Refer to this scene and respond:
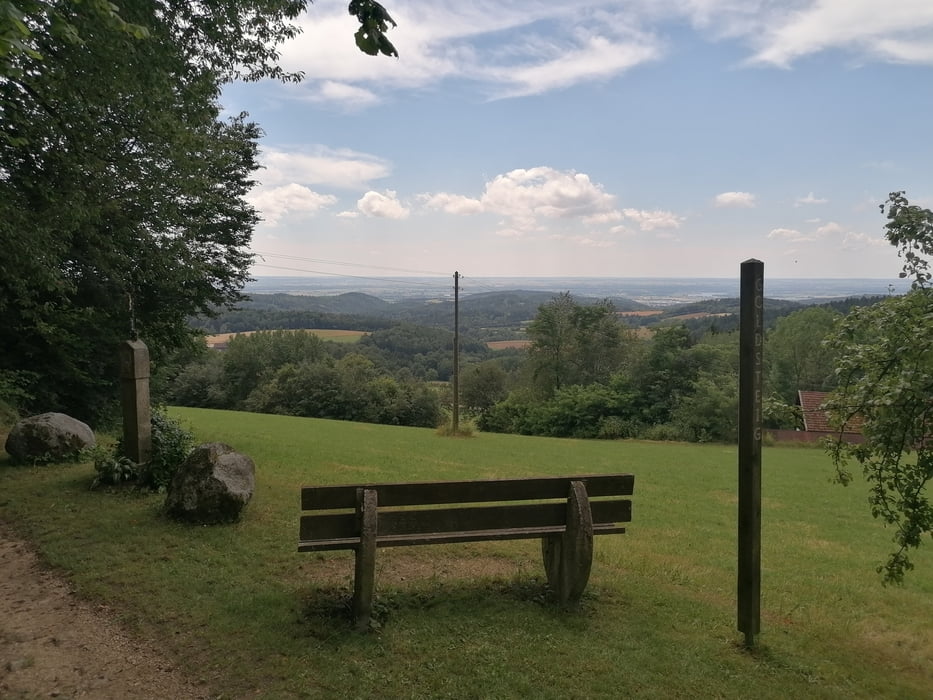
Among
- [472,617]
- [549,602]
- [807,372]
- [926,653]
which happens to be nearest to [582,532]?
[549,602]

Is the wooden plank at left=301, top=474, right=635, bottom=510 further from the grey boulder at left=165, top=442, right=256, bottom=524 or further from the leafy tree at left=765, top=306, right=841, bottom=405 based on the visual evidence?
the leafy tree at left=765, top=306, right=841, bottom=405

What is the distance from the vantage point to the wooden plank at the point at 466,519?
4.65m

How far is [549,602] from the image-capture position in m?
5.13

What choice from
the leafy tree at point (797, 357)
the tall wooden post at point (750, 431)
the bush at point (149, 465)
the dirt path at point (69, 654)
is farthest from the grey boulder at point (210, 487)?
the leafy tree at point (797, 357)

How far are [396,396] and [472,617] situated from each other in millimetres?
56006

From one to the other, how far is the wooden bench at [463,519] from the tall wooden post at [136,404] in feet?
16.3

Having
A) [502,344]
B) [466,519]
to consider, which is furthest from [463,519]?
[502,344]

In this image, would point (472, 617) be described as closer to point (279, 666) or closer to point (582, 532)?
point (582, 532)

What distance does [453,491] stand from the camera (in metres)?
4.92

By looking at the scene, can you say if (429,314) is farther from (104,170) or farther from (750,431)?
(750,431)

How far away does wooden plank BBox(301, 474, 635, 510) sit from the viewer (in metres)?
4.70

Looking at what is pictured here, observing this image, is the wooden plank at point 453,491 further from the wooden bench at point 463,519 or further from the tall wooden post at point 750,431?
the tall wooden post at point 750,431

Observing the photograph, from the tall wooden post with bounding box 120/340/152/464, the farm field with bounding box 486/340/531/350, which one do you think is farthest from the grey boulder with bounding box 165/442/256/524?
the farm field with bounding box 486/340/531/350

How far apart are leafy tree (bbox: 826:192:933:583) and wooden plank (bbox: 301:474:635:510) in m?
1.70
